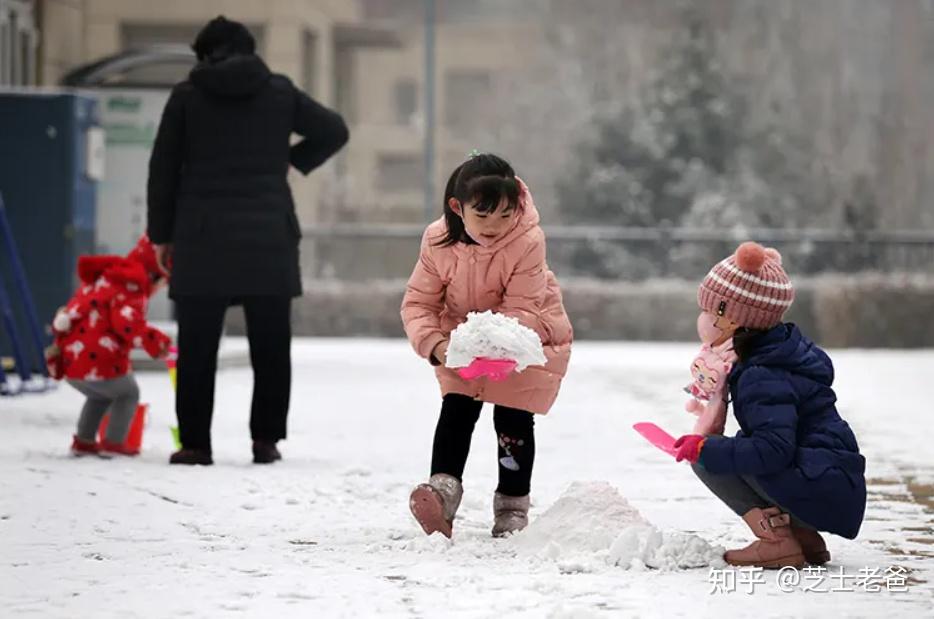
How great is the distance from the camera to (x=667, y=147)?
26.0 meters

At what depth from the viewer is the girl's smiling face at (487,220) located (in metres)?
Result: 5.89

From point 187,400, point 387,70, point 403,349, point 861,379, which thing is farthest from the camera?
point 387,70

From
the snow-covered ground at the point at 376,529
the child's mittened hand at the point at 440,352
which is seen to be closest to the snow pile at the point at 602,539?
the snow-covered ground at the point at 376,529

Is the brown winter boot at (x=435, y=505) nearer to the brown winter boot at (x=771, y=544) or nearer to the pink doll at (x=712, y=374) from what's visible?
the pink doll at (x=712, y=374)

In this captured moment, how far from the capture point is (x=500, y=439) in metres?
6.21

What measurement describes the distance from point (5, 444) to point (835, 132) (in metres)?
19.9

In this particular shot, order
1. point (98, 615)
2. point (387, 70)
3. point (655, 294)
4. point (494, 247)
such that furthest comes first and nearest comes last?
point (387, 70) < point (655, 294) < point (494, 247) < point (98, 615)

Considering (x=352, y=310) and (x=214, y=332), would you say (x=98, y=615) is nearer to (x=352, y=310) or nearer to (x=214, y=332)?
(x=214, y=332)

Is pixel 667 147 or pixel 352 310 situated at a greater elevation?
pixel 667 147

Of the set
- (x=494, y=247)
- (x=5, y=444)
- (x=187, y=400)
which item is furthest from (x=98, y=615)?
(x=5, y=444)

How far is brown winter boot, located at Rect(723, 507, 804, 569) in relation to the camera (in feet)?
17.9

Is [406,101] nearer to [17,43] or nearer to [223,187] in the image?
[17,43]

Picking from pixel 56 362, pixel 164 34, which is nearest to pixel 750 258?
pixel 56 362

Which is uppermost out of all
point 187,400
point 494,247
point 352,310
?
point 494,247
